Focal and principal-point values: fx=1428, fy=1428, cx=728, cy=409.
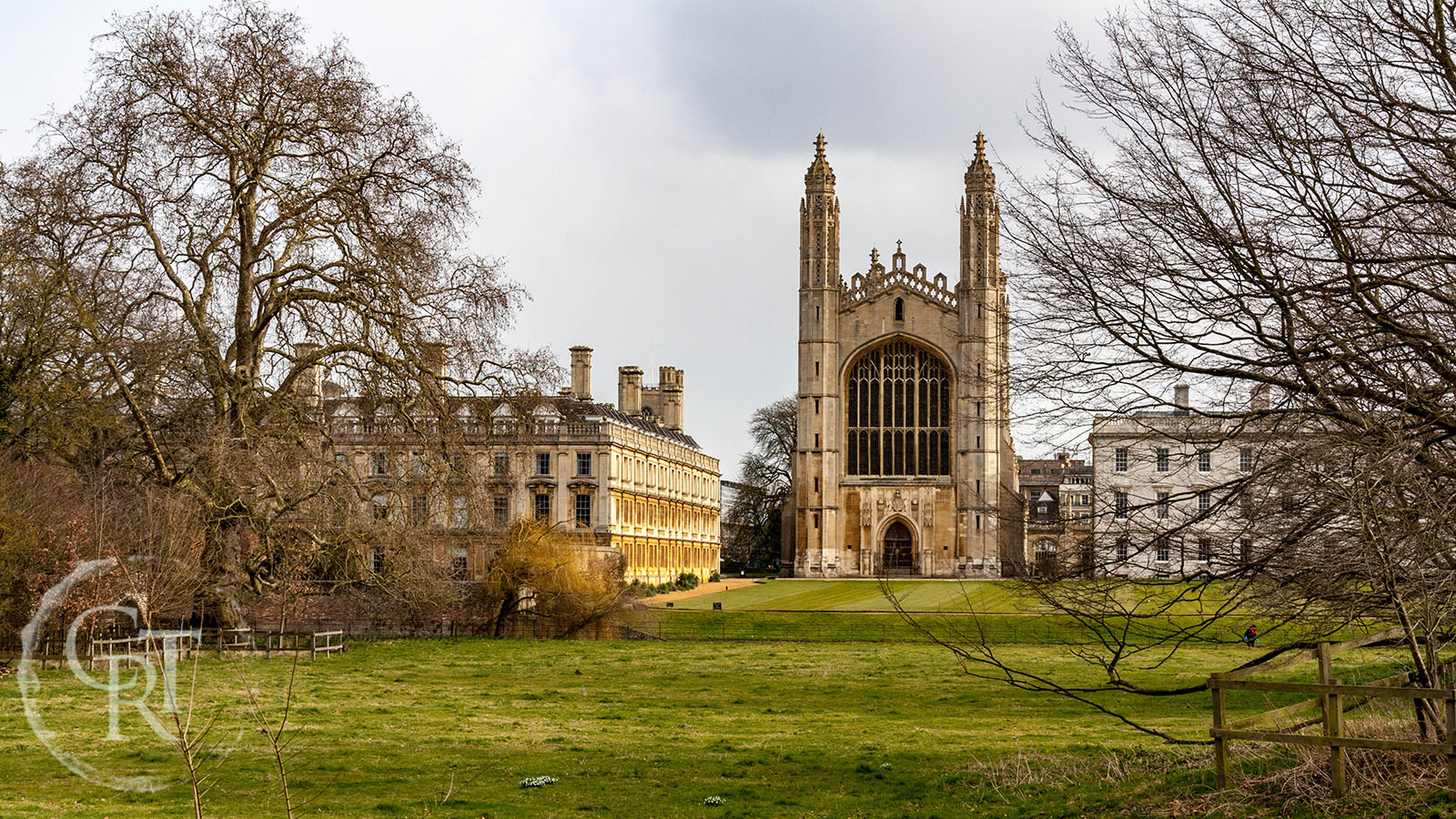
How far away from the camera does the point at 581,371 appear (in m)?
64.2

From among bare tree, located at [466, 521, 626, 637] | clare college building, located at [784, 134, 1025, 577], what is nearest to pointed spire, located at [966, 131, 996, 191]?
clare college building, located at [784, 134, 1025, 577]

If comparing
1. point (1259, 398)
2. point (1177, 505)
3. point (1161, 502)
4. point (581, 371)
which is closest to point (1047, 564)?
point (1161, 502)

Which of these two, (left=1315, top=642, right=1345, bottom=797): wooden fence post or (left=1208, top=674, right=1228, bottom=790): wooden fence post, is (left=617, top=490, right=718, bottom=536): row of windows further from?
(left=1315, top=642, right=1345, bottom=797): wooden fence post

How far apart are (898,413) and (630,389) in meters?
13.9

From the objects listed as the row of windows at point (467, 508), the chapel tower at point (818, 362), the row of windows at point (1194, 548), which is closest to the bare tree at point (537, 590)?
the row of windows at point (467, 508)

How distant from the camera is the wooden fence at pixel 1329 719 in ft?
28.7

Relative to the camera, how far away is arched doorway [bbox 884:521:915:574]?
238 ft

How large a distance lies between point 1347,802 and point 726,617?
32.7m

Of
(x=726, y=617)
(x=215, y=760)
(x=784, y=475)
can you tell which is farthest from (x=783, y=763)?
(x=784, y=475)

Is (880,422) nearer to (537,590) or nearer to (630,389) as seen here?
(630,389)

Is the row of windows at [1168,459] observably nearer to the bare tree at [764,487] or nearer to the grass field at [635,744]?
the grass field at [635,744]

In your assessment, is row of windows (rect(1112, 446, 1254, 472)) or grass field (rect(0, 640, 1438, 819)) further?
grass field (rect(0, 640, 1438, 819))

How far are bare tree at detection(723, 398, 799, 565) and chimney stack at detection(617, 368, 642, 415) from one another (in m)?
21.0

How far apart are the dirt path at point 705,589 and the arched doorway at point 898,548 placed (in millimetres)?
7110
